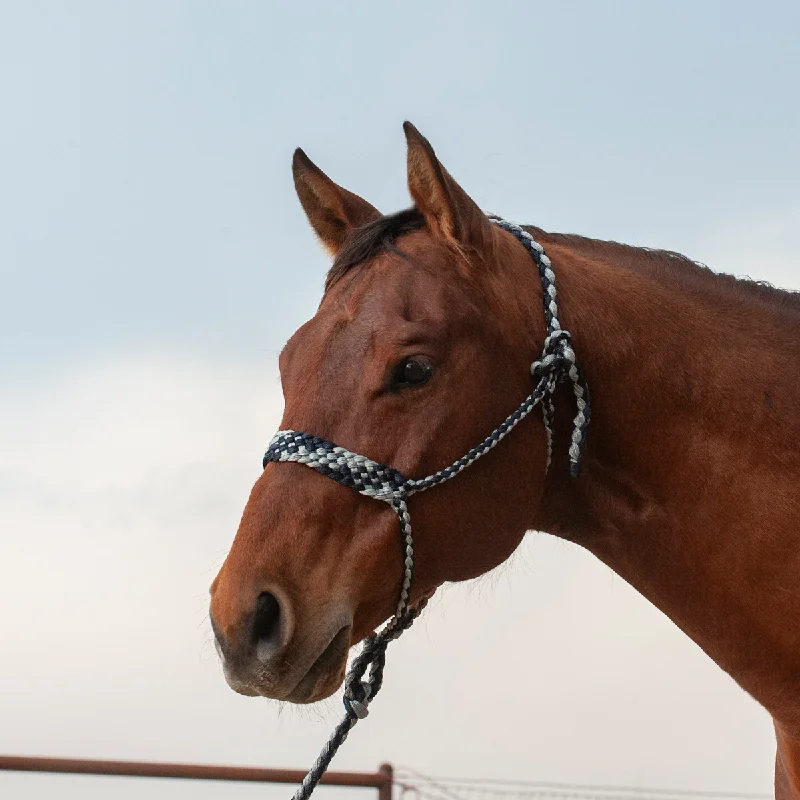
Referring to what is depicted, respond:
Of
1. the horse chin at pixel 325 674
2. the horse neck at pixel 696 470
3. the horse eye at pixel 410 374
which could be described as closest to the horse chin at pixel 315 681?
the horse chin at pixel 325 674

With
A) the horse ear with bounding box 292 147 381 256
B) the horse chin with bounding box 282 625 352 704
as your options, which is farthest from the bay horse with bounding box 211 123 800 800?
the horse ear with bounding box 292 147 381 256

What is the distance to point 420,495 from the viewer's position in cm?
254

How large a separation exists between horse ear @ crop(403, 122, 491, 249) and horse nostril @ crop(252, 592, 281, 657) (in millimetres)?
1124

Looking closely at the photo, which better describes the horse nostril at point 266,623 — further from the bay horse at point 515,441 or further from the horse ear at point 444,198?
the horse ear at point 444,198

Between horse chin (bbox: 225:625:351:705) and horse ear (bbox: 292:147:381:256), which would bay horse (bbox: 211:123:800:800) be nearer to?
horse chin (bbox: 225:625:351:705)

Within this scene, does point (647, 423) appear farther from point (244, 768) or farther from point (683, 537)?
point (244, 768)

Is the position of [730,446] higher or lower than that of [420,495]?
higher

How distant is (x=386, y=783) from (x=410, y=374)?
3486mm

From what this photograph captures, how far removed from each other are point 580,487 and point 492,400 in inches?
16.5

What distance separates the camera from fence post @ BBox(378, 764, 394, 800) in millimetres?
5250

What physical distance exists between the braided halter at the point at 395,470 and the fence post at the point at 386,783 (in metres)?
2.58

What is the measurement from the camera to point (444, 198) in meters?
2.70

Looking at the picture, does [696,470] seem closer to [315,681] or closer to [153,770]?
[315,681]

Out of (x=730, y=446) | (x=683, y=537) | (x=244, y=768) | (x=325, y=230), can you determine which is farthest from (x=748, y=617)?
(x=244, y=768)
